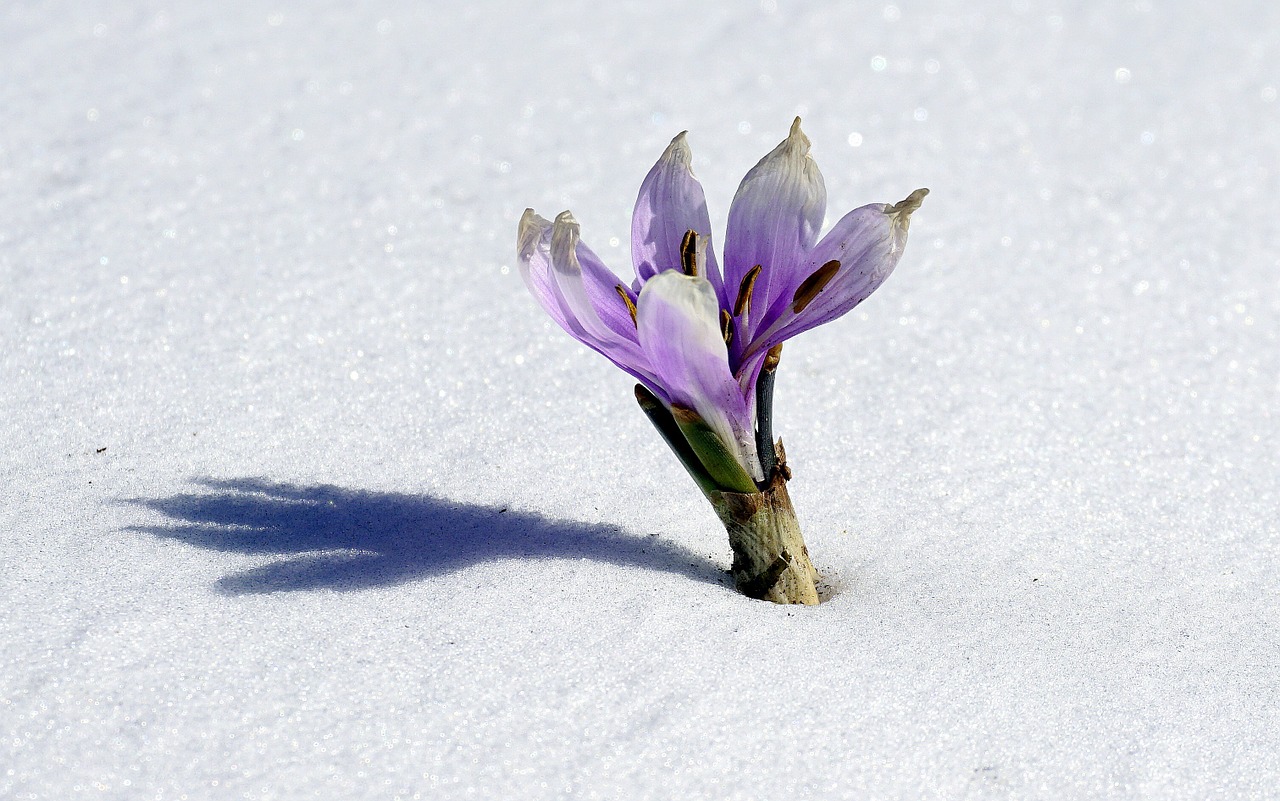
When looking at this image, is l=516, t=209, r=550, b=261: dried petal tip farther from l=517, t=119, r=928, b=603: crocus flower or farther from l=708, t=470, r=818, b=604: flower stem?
l=708, t=470, r=818, b=604: flower stem

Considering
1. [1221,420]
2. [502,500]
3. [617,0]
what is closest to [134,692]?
[502,500]

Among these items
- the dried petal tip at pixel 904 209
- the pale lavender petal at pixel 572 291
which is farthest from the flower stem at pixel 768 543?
the dried petal tip at pixel 904 209

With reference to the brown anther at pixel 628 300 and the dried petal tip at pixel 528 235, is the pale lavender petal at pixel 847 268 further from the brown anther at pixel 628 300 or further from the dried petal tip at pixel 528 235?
the dried petal tip at pixel 528 235

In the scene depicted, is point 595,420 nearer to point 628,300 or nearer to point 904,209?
point 628,300

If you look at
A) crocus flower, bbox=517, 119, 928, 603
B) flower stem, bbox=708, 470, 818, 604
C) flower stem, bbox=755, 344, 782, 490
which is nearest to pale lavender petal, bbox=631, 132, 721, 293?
crocus flower, bbox=517, 119, 928, 603

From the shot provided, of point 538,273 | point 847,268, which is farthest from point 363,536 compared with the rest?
point 847,268

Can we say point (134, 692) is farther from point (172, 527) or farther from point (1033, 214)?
point (1033, 214)
